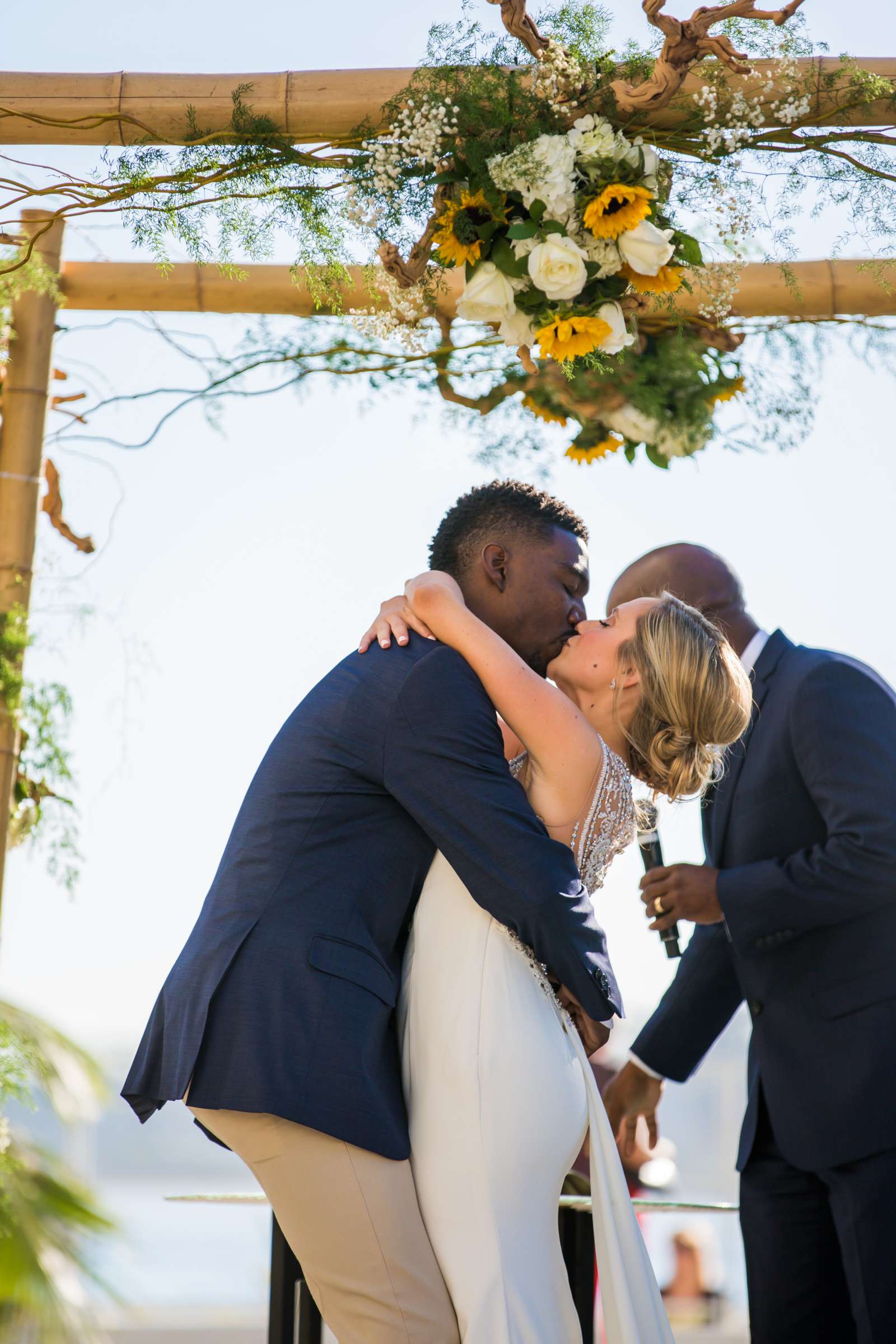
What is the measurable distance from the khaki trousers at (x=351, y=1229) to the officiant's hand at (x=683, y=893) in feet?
3.75

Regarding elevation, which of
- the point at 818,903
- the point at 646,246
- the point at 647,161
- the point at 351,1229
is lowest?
the point at 351,1229

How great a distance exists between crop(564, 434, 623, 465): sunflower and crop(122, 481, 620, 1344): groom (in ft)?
3.44

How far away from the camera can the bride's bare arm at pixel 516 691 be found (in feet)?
6.69

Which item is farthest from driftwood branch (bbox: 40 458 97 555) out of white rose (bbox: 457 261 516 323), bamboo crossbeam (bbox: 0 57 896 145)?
white rose (bbox: 457 261 516 323)

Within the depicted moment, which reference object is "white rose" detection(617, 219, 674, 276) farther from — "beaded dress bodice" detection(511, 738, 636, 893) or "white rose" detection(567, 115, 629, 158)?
"beaded dress bodice" detection(511, 738, 636, 893)

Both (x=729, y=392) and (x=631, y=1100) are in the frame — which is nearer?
(x=729, y=392)

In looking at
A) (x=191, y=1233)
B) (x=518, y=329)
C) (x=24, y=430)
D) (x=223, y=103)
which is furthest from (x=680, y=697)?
(x=24, y=430)

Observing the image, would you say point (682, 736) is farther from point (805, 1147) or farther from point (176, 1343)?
point (176, 1343)

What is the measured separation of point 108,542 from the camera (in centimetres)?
354

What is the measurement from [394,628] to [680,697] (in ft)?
1.86

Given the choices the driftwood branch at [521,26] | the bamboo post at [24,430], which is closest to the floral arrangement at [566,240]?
the driftwood branch at [521,26]

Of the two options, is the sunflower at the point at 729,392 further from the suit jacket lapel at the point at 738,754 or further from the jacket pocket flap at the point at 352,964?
the jacket pocket flap at the point at 352,964

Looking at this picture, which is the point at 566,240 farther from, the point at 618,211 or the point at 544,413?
the point at 544,413

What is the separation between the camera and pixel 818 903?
2.73m
